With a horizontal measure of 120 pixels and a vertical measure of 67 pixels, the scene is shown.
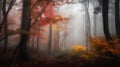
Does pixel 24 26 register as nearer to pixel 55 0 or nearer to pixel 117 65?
pixel 55 0

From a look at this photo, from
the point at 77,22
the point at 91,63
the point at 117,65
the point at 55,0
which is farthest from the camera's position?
the point at 77,22

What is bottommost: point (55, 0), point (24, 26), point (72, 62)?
point (72, 62)

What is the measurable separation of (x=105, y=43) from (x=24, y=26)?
19.7 ft

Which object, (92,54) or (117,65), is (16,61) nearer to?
(92,54)

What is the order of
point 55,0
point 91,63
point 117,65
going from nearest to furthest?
point 117,65 → point 91,63 → point 55,0

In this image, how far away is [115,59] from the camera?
502 inches

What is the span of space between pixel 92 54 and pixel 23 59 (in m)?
4.95

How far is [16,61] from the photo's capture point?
44.5 feet

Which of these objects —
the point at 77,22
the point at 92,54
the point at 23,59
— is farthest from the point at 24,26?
the point at 77,22

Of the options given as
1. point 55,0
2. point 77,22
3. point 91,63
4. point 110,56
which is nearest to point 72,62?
point 91,63

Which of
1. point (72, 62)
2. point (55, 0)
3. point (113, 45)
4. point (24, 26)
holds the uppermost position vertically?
point (55, 0)

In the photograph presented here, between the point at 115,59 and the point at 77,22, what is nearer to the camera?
the point at 115,59

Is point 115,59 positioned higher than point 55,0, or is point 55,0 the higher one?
point 55,0

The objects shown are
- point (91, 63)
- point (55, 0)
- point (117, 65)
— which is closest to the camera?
point (117, 65)
